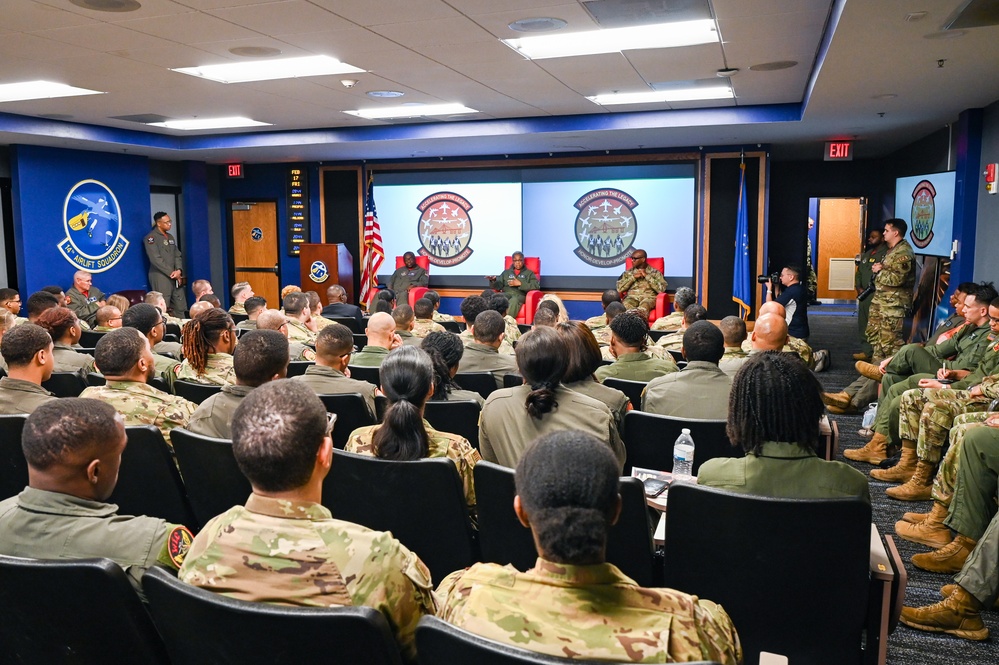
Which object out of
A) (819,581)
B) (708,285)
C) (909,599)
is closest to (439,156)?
(708,285)

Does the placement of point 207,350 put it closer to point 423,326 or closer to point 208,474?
point 208,474

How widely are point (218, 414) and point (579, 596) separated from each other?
218cm

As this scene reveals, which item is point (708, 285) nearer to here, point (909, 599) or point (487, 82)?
point (487, 82)

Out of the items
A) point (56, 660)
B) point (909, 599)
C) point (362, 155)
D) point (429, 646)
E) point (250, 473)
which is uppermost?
point (362, 155)

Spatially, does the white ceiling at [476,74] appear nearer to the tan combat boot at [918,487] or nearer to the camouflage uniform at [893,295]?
the camouflage uniform at [893,295]

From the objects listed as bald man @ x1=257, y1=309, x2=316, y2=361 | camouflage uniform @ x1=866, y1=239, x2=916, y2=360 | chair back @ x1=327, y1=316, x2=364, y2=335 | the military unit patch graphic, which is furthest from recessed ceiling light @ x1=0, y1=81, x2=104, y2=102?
camouflage uniform @ x1=866, y1=239, x2=916, y2=360

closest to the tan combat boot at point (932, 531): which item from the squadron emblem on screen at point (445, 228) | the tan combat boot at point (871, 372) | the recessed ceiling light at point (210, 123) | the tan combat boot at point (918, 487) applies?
the tan combat boot at point (918, 487)

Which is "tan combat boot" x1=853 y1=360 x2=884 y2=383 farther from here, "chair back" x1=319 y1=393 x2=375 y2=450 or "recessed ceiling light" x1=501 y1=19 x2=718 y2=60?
"chair back" x1=319 y1=393 x2=375 y2=450

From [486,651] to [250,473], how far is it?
2.21ft

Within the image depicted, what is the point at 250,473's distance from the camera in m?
1.57

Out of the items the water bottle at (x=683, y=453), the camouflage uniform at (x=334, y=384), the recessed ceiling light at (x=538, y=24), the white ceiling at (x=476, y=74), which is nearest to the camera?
the water bottle at (x=683, y=453)

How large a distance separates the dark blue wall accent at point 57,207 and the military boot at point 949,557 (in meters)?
10.1

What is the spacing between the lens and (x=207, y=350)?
13.1 feet

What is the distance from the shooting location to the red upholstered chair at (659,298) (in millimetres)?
10062
